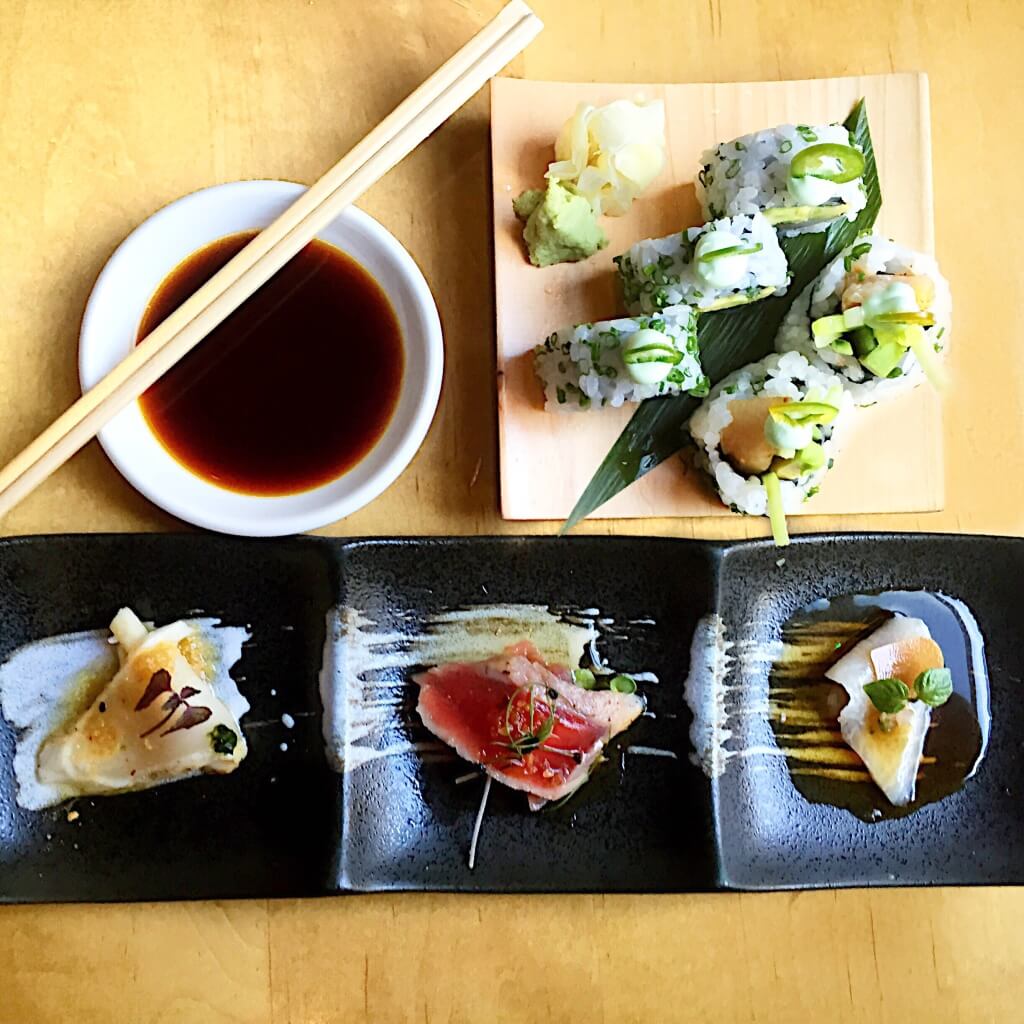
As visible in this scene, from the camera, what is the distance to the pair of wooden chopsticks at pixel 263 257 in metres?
1.56

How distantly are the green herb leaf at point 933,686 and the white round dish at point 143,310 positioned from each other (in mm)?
990

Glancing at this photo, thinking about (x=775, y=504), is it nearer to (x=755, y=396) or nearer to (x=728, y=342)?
(x=755, y=396)

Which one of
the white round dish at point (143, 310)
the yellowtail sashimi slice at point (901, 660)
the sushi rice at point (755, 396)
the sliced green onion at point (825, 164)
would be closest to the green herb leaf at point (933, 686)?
the yellowtail sashimi slice at point (901, 660)

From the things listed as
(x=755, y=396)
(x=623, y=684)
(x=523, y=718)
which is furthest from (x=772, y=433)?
(x=523, y=718)

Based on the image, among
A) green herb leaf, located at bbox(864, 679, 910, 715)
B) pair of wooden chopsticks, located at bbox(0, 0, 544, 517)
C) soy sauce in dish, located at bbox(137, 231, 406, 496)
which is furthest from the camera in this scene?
green herb leaf, located at bbox(864, 679, 910, 715)

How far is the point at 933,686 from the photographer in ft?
5.82

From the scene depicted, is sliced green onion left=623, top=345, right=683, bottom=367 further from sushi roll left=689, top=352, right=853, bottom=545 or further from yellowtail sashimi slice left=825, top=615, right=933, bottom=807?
yellowtail sashimi slice left=825, top=615, right=933, bottom=807

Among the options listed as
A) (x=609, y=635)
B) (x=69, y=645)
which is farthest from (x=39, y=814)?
(x=609, y=635)

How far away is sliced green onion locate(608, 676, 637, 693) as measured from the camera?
1.78 m

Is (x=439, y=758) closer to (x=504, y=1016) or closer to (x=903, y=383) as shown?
(x=504, y=1016)

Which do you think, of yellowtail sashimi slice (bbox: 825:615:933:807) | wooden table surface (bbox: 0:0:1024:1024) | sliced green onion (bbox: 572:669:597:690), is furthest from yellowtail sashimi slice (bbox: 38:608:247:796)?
yellowtail sashimi slice (bbox: 825:615:933:807)

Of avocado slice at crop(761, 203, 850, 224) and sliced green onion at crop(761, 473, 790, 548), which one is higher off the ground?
avocado slice at crop(761, 203, 850, 224)

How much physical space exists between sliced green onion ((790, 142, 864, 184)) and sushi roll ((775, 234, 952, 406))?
124 millimetres

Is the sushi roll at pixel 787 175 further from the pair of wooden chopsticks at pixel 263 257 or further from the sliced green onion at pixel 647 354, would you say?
the pair of wooden chopsticks at pixel 263 257
